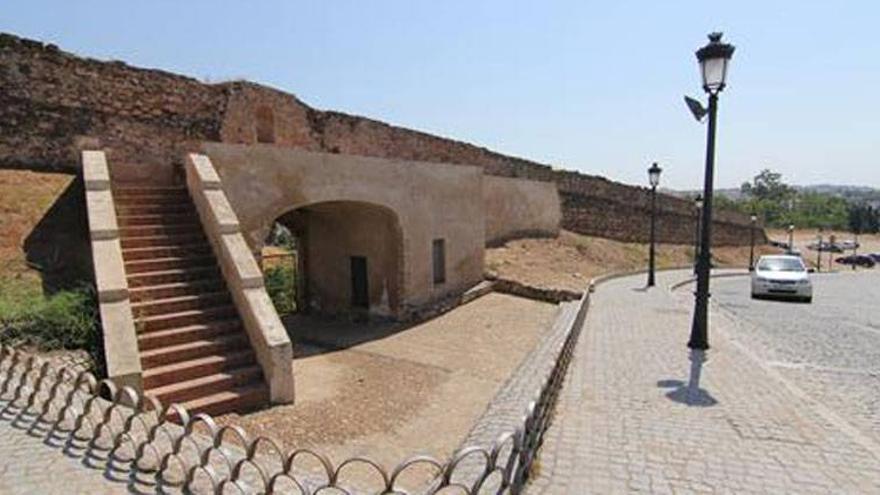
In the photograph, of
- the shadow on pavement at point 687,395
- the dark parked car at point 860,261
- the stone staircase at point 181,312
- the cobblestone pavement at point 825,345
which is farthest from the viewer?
the dark parked car at point 860,261

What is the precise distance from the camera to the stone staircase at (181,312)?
6977mm

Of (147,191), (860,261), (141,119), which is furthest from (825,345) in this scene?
(860,261)

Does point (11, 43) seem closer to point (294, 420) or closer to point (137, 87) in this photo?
point (137, 87)

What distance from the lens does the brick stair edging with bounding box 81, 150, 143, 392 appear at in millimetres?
6297

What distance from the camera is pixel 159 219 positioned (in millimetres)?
9117

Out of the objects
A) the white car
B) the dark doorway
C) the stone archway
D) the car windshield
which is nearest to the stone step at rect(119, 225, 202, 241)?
the stone archway

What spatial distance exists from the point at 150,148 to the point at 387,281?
680 cm

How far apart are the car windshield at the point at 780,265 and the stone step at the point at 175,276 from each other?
15.4 meters

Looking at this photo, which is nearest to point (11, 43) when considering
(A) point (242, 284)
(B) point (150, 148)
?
(B) point (150, 148)

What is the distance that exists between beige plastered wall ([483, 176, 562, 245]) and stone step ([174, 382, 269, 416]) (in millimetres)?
15250

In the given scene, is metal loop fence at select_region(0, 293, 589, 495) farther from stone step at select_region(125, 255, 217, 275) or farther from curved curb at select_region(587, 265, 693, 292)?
curved curb at select_region(587, 265, 693, 292)

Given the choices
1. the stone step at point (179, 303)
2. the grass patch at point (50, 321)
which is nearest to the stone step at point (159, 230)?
the grass patch at point (50, 321)

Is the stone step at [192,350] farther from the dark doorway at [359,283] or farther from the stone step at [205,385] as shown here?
the dark doorway at [359,283]

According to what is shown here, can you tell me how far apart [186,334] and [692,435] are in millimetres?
6149
